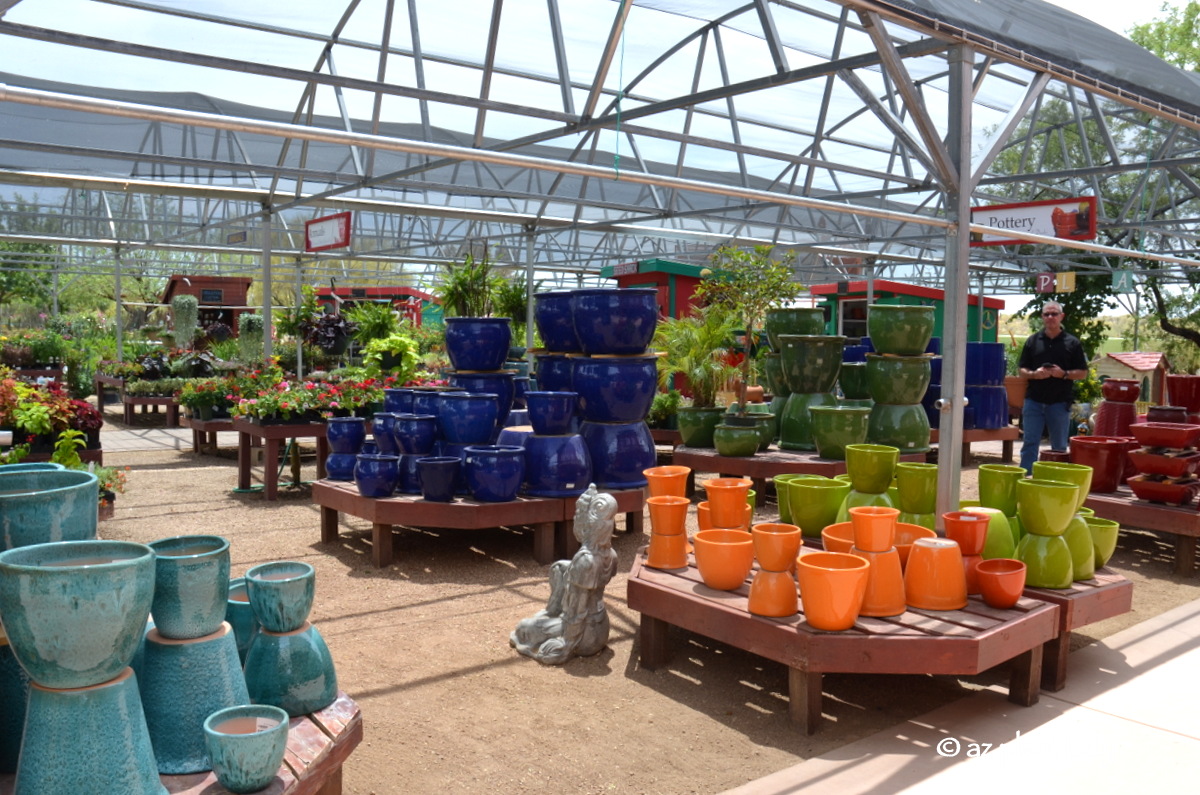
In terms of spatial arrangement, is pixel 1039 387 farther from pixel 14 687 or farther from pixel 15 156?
pixel 15 156

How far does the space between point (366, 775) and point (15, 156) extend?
8.72 metres

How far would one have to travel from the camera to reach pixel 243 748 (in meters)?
1.55

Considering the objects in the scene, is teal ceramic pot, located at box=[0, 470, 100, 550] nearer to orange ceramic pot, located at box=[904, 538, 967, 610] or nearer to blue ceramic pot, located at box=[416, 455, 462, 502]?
orange ceramic pot, located at box=[904, 538, 967, 610]

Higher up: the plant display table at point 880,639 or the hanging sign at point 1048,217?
the hanging sign at point 1048,217

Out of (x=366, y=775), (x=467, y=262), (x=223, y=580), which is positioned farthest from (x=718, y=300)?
(x=223, y=580)

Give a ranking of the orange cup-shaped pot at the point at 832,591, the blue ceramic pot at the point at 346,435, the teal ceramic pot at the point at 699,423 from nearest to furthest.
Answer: the orange cup-shaped pot at the point at 832,591, the blue ceramic pot at the point at 346,435, the teal ceramic pot at the point at 699,423

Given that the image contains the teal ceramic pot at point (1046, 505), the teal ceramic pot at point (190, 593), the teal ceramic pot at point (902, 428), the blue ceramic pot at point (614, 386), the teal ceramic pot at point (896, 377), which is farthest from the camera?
the teal ceramic pot at point (902, 428)

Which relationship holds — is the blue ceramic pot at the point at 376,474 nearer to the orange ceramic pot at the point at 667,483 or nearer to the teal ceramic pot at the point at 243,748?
the orange ceramic pot at the point at 667,483

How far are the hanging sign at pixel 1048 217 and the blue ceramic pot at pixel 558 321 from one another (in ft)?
7.79

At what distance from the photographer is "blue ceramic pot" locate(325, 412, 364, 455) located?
212 inches

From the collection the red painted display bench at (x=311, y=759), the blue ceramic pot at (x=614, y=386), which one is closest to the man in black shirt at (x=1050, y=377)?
the blue ceramic pot at (x=614, y=386)

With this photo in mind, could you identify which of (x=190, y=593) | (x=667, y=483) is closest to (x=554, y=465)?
(x=667, y=483)

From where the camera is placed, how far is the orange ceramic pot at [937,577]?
9.84 feet

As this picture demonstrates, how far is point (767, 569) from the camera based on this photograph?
9.64ft
